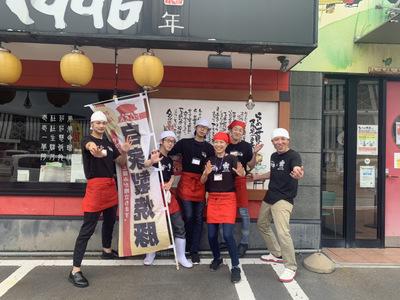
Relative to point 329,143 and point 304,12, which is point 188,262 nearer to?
point 329,143

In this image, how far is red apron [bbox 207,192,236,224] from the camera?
4.96 m

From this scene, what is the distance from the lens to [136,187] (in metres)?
5.50

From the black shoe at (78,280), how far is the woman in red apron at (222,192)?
1.61m

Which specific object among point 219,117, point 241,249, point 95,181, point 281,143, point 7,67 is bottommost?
point 241,249

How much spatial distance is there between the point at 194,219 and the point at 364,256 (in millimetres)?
2702

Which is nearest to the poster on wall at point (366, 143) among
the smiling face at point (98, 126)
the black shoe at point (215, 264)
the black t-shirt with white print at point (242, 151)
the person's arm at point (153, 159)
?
the black t-shirt with white print at point (242, 151)

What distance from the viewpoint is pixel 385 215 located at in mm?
6633

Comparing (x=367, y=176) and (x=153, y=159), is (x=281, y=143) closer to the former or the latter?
(x=153, y=159)

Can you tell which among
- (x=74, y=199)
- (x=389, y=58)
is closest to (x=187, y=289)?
(x=74, y=199)

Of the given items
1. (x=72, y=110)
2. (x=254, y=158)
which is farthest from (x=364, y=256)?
(x=72, y=110)

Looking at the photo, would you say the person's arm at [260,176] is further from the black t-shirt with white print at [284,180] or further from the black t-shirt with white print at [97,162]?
the black t-shirt with white print at [97,162]

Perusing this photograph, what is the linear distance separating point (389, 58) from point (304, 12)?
237 centimetres

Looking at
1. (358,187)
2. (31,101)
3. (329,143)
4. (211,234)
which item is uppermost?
(31,101)

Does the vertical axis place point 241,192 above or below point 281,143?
below
